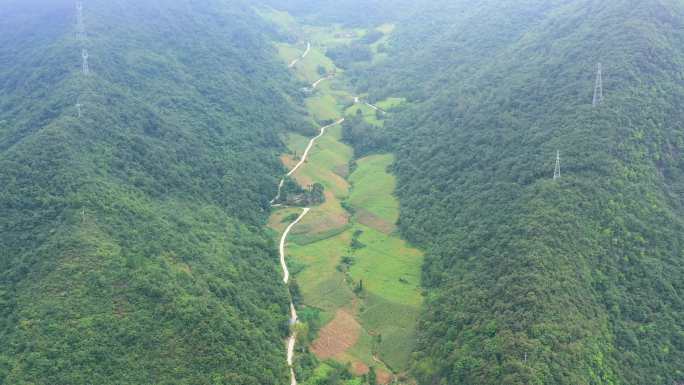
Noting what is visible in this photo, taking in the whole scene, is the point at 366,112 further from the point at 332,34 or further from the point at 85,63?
the point at 332,34

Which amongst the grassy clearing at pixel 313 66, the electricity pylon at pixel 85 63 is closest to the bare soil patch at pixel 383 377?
the electricity pylon at pixel 85 63

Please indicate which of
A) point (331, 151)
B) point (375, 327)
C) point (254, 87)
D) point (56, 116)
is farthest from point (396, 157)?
point (56, 116)

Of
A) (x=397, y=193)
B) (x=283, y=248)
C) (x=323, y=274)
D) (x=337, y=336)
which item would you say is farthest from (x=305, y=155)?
(x=337, y=336)

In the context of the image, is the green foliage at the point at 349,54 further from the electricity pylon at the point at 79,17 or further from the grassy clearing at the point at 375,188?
the electricity pylon at the point at 79,17

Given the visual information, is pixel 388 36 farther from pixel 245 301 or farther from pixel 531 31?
pixel 245 301

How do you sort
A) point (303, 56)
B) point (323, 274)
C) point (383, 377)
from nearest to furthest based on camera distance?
point (383, 377) → point (323, 274) → point (303, 56)

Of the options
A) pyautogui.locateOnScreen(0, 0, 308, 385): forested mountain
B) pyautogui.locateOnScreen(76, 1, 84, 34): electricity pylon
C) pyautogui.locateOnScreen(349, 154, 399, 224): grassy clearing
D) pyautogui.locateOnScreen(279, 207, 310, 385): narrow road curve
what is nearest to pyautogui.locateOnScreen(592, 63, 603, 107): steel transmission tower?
pyautogui.locateOnScreen(349, 154, 399, 224): grassy clearing
